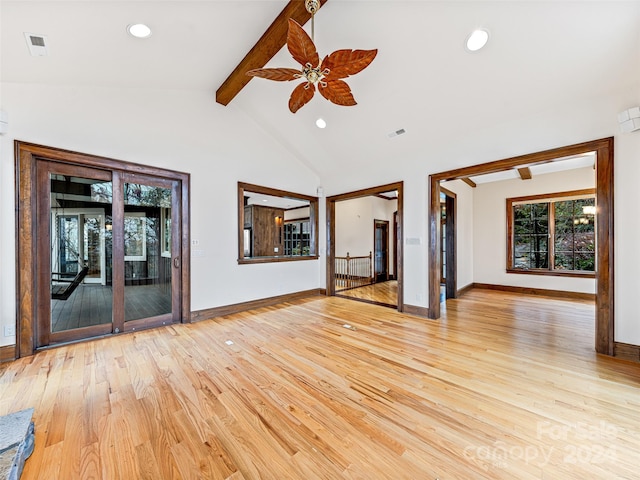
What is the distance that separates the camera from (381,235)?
902cm

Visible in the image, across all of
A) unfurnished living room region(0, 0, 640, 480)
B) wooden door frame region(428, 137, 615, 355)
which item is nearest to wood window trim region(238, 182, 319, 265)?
unfurnished living room region(0, 0, 640, 480)

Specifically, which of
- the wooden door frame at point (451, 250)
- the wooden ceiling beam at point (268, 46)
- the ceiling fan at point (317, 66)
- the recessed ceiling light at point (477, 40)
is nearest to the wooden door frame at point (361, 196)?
the wooden door frame at point (451, 250)

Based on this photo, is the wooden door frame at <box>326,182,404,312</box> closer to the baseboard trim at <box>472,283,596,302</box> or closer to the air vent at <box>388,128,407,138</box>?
the air vent at <box>388,128,407,138</box>

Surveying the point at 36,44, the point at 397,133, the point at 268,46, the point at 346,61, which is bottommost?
the point at 346,61

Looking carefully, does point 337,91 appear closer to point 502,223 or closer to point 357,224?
point 357,224

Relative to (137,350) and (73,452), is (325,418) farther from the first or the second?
(137,350)

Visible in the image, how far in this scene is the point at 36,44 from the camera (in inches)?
95.3

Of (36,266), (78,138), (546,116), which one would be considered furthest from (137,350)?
(546,116)

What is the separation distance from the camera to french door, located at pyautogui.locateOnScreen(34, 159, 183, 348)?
300 centimetres

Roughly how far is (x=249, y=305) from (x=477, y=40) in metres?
4.99

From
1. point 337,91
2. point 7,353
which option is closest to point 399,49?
point 337,91

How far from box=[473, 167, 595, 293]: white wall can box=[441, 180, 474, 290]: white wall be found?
0.75ft

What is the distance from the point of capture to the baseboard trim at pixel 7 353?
2.64m

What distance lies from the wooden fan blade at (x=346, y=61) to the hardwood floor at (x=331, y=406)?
282cm
